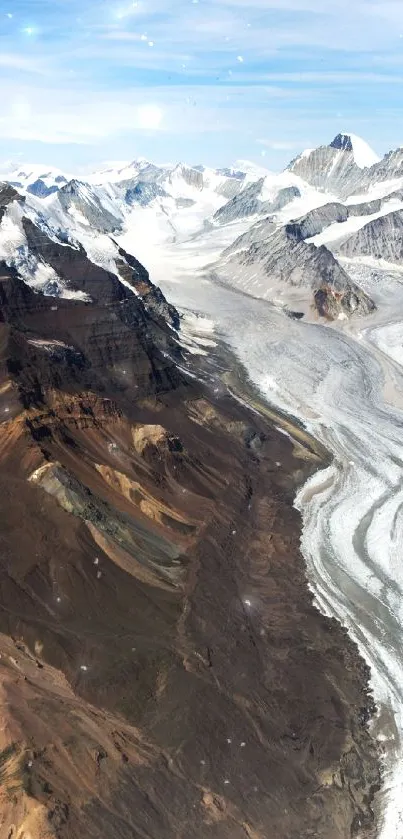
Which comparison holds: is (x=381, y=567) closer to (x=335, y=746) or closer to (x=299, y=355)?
(x=335, y=746)

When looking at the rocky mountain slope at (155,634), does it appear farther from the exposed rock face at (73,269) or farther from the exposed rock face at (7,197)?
the exposed rock face at (7,197)

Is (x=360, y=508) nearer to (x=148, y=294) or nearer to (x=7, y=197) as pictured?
(x=7, y=197)

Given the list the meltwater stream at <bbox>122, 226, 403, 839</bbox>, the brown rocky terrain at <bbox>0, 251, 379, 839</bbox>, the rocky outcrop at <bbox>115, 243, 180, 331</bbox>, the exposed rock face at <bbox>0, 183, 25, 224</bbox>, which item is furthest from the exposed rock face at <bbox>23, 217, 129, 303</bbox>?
the brown rocky terrain at <bbox>0, 251, 379, 839</bbox>

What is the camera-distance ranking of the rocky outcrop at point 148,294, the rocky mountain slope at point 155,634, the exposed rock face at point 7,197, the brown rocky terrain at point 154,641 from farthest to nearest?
the rocky outcrop at point 148,294
the exposed rock face at point 7,197
the rocky mountain slope at point 155,634
the brown rocky terrain at point 154,641

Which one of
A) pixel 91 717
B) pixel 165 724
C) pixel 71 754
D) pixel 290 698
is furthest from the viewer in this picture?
pixel 290 698

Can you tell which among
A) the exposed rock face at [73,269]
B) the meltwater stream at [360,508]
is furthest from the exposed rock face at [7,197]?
the meltwater stream at [360,508]

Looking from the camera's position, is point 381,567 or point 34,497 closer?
point 34,497

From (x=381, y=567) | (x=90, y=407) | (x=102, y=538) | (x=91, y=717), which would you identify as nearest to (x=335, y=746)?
(x=91, y=717)
